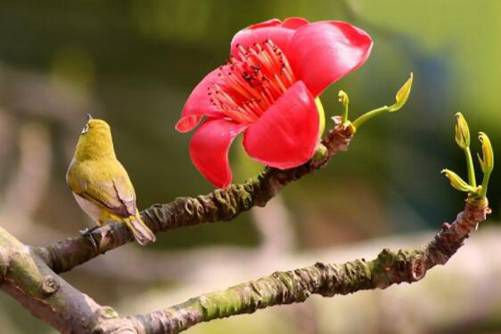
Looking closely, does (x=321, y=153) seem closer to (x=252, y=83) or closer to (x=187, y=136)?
(x=252, y=83)

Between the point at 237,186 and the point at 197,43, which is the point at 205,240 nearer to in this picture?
the point at 197,43

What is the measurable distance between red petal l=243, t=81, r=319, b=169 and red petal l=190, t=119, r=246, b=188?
0.5 inches

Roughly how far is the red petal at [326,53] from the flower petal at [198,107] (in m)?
0.03

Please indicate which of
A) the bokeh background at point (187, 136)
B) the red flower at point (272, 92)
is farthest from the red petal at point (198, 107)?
the bokeh background at point (187, 136)

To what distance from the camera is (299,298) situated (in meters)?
0.28

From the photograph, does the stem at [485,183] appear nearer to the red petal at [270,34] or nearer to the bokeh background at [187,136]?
the red petal at [270,34]

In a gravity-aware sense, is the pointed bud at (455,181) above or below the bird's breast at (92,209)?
below

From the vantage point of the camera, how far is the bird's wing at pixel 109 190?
0.99 ft

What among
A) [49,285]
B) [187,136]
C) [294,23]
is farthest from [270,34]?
[187,136]

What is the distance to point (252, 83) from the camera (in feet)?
1.05

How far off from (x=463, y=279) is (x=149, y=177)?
1.82 ft

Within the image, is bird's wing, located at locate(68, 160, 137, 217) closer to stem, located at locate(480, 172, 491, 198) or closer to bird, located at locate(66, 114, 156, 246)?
bird, located at locate(66, 114, 156, 246)

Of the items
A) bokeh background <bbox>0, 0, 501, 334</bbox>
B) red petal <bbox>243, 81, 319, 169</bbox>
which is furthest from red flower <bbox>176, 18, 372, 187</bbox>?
bokeh background <bbox>0, 0, 501, 334</bbox>

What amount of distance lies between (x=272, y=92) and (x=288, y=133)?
38 millimetres
